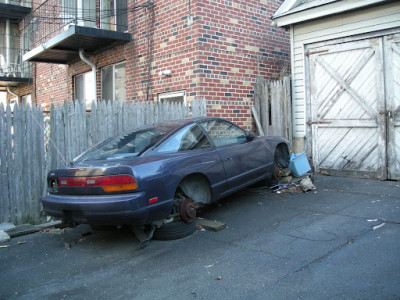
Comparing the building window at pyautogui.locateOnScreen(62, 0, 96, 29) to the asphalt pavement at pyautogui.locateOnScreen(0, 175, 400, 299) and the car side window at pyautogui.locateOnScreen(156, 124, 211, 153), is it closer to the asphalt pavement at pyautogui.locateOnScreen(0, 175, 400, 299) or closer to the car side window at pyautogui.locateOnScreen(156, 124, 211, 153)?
the car side window at pyautogui.locateOnScreen(156, 124, 211, 153)

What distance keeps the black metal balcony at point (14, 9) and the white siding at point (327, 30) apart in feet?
40.5

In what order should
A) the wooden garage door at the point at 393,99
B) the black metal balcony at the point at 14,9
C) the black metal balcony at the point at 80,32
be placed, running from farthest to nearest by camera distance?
the black metal balcony at the point at 14,9
the black metal balcony at the point at 80,32
the wooden garage door at the point at 393,99

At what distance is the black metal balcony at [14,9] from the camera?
15.0m

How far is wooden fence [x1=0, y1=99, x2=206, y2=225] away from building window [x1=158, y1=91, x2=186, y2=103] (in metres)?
2.13

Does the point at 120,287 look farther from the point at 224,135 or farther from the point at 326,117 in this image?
the point at 326,117

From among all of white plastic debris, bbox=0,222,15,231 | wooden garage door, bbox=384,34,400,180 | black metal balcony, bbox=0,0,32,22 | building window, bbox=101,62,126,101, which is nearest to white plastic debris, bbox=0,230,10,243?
white plastic debris, bbox=0,222,15,231

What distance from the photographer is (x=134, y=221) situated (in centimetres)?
416

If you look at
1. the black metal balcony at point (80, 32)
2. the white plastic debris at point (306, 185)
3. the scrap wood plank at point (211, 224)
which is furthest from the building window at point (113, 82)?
the scrap wood plank at point (211, 224)

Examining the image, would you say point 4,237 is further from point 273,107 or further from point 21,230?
point 273,107

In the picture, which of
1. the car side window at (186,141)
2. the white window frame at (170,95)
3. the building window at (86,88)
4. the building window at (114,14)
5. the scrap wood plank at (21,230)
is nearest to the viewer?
the car side window at (186,141)

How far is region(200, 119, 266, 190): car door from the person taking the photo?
5.53 m

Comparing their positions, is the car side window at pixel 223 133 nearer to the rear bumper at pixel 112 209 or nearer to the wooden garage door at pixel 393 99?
the rear bumper at pixel 112 209

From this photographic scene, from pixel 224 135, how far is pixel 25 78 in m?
12.5

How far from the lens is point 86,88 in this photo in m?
11.6
